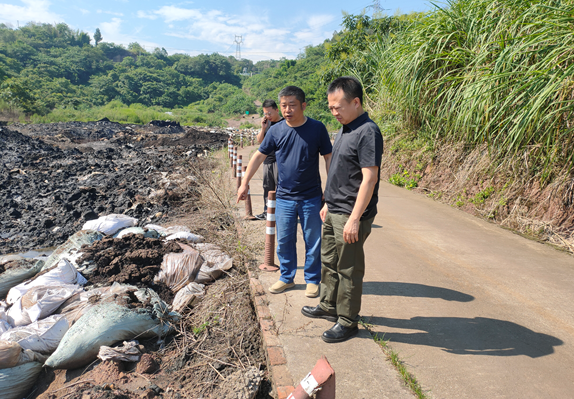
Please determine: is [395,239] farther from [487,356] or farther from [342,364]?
[342,364]

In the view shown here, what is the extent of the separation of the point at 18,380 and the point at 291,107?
3.34 meters

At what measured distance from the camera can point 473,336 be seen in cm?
330

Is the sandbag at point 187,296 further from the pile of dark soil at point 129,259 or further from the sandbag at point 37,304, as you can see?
the sandbag at point 37,304

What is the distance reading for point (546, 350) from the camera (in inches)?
124

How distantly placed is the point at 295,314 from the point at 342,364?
79 cm

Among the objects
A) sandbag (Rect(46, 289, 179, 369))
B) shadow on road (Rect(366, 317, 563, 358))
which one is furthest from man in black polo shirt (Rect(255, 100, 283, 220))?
shadow on road (Rect(366, 317, 563, 358))

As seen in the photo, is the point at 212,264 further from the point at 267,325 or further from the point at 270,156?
the point at 270,156

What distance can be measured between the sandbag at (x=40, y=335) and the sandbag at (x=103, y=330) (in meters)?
0.23

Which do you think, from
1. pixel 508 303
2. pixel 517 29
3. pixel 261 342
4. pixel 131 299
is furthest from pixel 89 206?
pixel 517 29

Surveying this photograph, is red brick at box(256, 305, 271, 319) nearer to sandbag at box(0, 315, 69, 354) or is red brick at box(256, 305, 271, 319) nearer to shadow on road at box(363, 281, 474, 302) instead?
shadow on road at box(363, 281, 474, 302)

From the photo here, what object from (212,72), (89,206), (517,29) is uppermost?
(212,72)

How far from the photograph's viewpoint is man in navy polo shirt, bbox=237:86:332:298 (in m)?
3.66

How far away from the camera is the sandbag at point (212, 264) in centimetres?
462

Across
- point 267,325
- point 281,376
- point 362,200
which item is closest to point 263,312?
point 267,325
